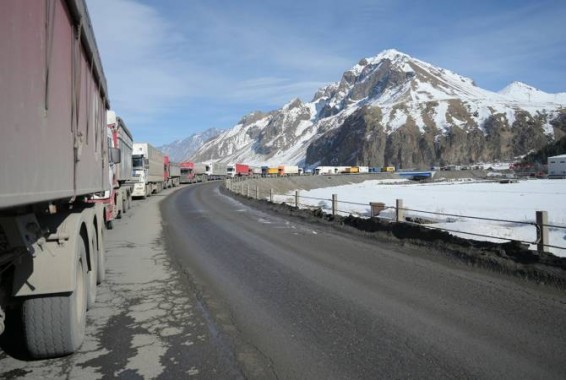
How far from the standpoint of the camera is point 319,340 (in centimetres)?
544

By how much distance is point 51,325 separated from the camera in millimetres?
4625

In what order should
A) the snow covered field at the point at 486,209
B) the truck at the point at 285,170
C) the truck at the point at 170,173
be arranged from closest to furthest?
the snow covered field at the point at 486,209, the truck at the point at 170,173, the truck at the point at 285,170

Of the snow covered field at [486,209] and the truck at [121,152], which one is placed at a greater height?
the truck at [121,152]

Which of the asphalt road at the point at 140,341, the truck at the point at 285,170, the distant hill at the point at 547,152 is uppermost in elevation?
the distant hill at the point at 547,152

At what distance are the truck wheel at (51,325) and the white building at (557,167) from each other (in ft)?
330

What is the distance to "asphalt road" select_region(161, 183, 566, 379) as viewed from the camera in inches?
186

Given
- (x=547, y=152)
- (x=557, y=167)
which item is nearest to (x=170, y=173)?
(x=557, y=167)

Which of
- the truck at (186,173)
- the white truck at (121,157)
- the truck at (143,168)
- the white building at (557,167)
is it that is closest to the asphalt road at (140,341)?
the white truck at (121,157)

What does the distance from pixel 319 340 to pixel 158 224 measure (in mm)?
14610

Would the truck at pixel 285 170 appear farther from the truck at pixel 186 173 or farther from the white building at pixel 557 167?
the white building at pixel 557 167

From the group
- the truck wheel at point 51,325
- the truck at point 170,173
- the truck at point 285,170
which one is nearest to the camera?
the truck wheel at point 51,325

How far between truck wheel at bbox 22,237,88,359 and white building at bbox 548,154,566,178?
10064cm

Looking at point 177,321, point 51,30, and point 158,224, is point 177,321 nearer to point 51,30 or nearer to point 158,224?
point 51,30

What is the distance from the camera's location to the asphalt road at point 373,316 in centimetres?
473
